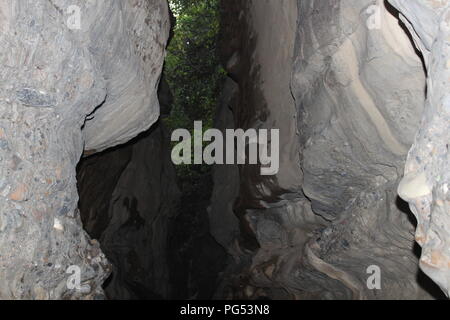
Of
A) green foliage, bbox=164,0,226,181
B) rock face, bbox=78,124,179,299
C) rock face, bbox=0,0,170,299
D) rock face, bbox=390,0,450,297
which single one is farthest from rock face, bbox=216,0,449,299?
green foliage, bbox=164,0,226,181

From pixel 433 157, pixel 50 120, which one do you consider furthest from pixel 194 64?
pixel 433 157

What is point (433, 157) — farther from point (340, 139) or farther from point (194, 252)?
point (194, 252)

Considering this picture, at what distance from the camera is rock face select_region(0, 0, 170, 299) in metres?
2.92

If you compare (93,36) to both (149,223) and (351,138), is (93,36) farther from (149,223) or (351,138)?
(149,223)

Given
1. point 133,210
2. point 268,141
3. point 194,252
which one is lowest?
point 194,252

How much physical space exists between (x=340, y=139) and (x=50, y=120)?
3.07 meters

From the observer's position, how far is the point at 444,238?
2041 millimetres

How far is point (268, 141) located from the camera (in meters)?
6.83

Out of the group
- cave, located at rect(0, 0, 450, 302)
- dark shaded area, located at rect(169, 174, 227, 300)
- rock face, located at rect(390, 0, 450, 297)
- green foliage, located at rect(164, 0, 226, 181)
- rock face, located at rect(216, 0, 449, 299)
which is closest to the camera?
rock face, located at rect(390, 0, 450, 297)

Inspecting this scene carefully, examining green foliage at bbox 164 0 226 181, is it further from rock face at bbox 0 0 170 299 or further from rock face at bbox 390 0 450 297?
rock face at bbox 390 0 450 297

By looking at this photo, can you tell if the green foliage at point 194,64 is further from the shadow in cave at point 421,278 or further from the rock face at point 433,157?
the rock face at point 433,157

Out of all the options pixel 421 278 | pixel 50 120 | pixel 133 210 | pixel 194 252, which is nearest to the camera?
pixel 50 120

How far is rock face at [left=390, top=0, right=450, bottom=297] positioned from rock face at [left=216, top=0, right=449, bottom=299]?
1 cm

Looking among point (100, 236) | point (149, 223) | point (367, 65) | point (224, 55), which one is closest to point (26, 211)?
point (367, 65)
